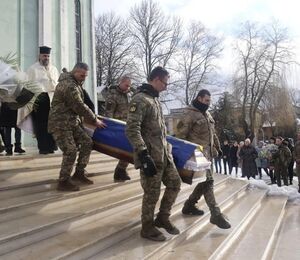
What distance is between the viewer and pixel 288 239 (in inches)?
230

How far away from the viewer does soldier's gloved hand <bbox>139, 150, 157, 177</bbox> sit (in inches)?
159

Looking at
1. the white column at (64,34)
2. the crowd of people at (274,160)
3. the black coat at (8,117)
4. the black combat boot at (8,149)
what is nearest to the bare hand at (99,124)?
the black coat at (8,117)

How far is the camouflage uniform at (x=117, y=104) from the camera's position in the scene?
273 inches

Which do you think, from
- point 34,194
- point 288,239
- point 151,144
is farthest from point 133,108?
point 288,239

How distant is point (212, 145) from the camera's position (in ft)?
18.9

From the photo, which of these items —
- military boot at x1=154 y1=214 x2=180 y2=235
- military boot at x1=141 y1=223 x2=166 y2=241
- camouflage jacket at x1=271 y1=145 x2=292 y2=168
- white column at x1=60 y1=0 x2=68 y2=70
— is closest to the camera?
military boot at x1=141 y1=223 x2=166 y2=241

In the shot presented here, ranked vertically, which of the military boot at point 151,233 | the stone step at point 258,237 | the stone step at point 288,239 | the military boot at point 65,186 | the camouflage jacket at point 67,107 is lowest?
the stone step at point 288,239

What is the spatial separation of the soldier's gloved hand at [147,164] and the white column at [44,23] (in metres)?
9.14

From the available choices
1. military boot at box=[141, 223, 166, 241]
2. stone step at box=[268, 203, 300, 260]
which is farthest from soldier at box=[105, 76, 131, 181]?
stone step at box=[268, 203, 300, 260]

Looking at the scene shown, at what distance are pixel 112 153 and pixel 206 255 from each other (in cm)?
196

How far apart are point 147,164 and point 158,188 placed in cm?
47

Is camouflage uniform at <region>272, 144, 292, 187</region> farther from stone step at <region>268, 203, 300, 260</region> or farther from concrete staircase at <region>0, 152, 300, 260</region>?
concrete staircase at <region>0, 152, 300, 260</region>

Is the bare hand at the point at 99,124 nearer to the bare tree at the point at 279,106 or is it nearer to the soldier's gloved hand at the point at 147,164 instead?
the soldier's gloved hand at the point at 147,164

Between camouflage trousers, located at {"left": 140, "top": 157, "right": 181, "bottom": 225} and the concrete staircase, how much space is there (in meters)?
0.31
